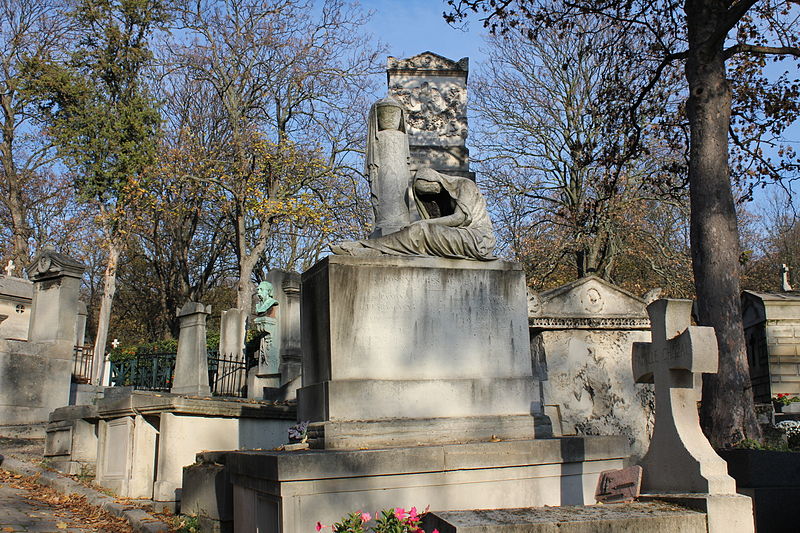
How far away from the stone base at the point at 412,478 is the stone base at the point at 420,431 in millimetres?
419

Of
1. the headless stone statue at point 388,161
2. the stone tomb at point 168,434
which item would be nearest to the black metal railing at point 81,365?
the stone tomb at point 168,434

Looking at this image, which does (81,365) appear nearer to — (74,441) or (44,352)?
(44,352)

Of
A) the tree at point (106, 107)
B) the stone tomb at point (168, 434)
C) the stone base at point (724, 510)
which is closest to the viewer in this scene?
the stone base at point (724, 510)

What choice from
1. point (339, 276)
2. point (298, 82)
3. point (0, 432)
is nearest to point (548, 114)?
point (298, 82)

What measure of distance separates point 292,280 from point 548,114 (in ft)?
45.6

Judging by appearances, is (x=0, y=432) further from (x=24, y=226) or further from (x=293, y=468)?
(x=24, y=226)

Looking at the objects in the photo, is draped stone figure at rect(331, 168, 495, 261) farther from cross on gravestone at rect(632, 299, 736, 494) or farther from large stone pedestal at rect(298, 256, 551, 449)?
cross on gravestone at rect(632, 299, 736, 494)

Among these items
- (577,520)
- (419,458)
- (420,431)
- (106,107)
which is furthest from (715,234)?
(106,107)

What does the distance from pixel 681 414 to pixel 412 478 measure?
1850 mm

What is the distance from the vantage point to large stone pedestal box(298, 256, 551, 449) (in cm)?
575

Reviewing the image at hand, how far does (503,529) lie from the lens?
3371 mm

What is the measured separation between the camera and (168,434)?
7988 mm

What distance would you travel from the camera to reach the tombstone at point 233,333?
18.2m

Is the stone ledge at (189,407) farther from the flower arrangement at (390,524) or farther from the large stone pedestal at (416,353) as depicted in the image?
the flower arrangement at (390,524)
